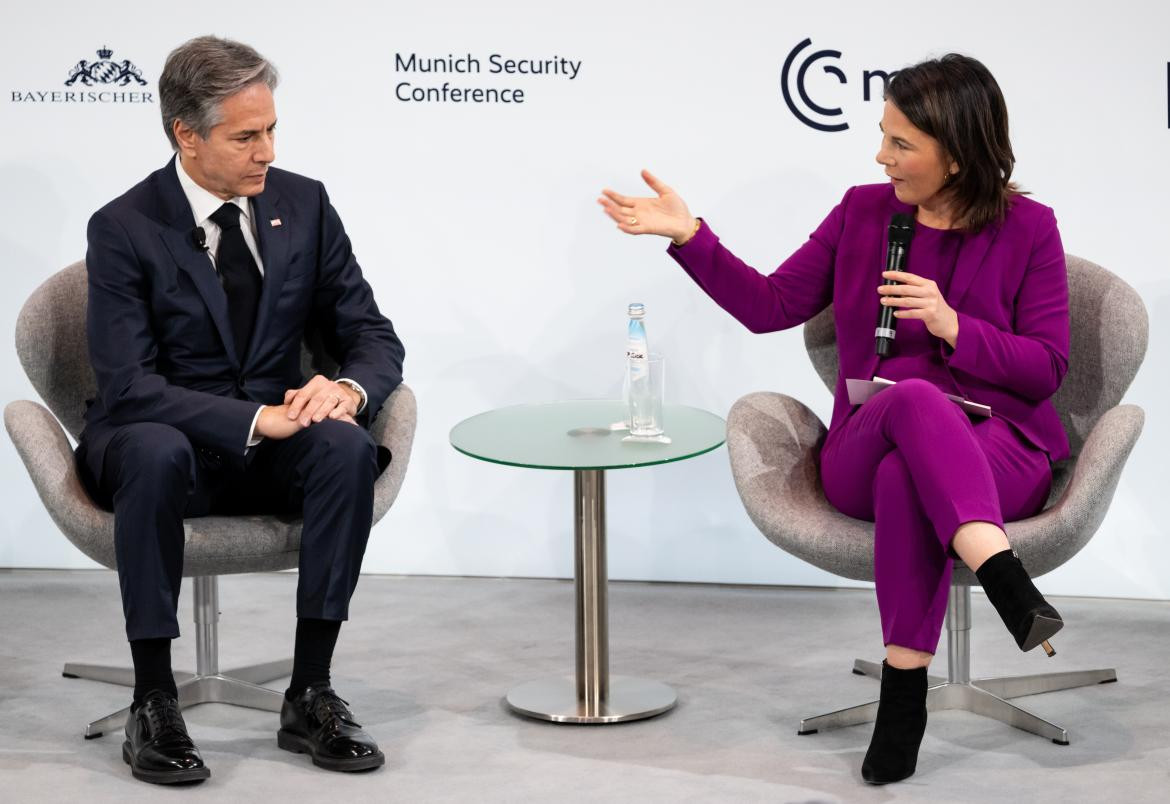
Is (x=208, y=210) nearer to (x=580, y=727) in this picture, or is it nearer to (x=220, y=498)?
(x=220, y=498)

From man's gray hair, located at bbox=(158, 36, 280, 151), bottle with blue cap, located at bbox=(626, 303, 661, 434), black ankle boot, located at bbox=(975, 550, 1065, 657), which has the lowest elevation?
black ankle boot, located at bbox=(975, 550, 1065, 657)

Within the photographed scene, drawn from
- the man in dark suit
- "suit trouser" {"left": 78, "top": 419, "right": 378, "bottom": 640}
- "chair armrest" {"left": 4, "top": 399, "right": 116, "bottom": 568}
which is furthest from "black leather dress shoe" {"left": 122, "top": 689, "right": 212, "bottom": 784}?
"chair armrest" {"left": 4, "top": 399, "right": 116, "bottom": 568}

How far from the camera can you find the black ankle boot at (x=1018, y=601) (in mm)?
2832


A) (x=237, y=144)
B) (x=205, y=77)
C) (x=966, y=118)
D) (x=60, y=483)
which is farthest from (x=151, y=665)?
(x=966, y=118)

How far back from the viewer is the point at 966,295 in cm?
339

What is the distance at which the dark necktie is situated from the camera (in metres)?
3.45

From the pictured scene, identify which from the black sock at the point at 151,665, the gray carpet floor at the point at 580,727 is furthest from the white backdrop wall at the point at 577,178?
the black sock at the point at 151,665

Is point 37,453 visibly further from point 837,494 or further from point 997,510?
point 997,510

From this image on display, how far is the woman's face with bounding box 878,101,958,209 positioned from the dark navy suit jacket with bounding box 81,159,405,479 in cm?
117

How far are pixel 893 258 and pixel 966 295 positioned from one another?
0.69 ft

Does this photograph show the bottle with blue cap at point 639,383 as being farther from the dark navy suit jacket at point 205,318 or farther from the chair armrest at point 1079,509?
the chair armrest at point 1079,509

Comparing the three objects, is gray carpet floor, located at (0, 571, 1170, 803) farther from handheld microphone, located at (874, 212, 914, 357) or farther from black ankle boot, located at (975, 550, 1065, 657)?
handheld microphone, located at (874, 212, 914, 357)

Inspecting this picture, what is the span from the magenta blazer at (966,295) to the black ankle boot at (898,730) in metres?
0.64

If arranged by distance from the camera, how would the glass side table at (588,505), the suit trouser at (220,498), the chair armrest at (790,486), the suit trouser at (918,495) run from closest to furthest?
the suit trouser at (918,495), the suit trouser at (220,498), the chair armrest at (790,486), the glass side table at (588,505)
